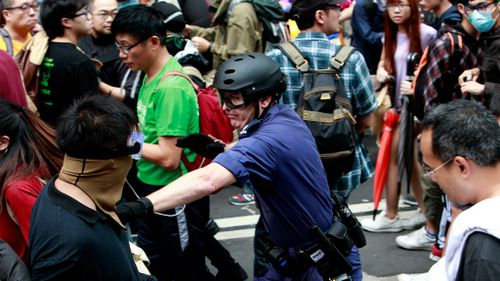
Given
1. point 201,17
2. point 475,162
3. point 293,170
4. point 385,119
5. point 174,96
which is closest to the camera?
point 475,162

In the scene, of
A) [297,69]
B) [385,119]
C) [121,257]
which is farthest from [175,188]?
[385,119]

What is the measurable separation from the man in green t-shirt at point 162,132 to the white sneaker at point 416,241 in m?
1.82

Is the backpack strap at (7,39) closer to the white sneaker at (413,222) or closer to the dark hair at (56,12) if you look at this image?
the dark hair at (56,12)

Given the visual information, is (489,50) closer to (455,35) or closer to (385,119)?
(455,35)

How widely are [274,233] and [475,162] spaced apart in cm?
124

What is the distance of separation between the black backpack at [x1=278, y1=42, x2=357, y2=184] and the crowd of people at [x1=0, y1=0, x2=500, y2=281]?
0.9 inches

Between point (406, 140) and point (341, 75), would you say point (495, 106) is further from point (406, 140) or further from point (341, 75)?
point (406, 140)

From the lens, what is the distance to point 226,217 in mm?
6973

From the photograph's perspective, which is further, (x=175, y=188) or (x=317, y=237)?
(x=317, y=237)

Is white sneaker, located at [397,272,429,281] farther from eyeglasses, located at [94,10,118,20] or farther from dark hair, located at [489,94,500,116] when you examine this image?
eyeglasses, located at [94,10,118,20]

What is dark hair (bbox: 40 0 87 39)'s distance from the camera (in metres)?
5.33

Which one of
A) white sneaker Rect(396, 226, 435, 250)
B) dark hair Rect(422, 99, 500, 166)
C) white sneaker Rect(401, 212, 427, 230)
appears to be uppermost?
dark hair Rect(422, 99, 500, 166)

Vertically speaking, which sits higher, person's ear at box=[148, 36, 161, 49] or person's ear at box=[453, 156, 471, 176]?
person's ear at box=[453, 156, 471, 176]

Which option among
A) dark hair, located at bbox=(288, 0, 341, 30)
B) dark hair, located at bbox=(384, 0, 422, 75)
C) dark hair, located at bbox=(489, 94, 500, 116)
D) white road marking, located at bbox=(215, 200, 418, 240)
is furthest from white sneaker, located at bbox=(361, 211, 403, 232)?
dark hair, located at bbox=(288, 0, 341, 30)
